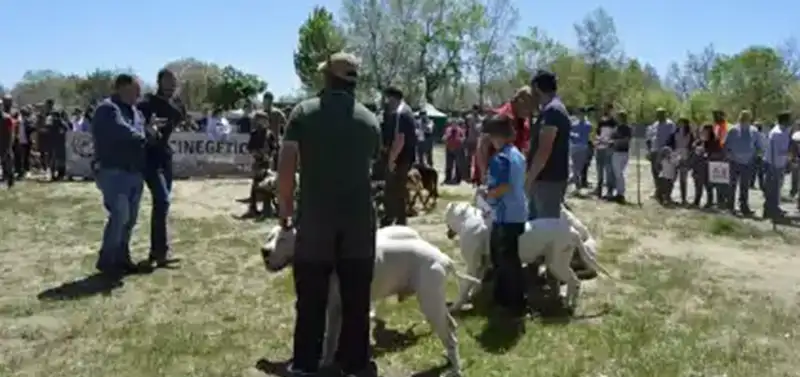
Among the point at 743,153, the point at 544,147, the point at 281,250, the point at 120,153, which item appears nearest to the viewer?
the point at 281,250

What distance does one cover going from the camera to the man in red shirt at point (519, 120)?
23.6 ft

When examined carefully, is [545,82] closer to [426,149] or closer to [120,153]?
[120,153]

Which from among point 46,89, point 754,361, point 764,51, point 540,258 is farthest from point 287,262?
point 46,89

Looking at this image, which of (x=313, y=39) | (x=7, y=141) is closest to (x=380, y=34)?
(x=313, y=39)

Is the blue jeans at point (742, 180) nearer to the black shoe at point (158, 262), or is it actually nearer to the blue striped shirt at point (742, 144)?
the blue striped shirt at point (742, 144)

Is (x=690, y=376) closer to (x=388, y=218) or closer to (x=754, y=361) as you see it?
(x=754, y=361)

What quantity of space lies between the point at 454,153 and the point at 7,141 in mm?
9650

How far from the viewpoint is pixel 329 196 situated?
4688 millimetres

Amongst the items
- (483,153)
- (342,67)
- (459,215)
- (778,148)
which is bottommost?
(459,215)

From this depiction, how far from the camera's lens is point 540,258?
6898mm

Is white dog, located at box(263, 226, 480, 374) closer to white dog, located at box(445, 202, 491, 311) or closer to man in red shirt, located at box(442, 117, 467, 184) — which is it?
white dog, located at box(445, 202, 491, 311)

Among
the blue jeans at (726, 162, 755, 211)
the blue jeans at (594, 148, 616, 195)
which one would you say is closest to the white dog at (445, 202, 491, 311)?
the blue jeans at (726, 162, 755, 211)

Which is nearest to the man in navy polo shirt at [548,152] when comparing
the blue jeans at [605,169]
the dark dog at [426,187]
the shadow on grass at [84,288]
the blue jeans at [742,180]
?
the shadow on grass at [84,288]

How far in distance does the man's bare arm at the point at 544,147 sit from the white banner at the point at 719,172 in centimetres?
979
